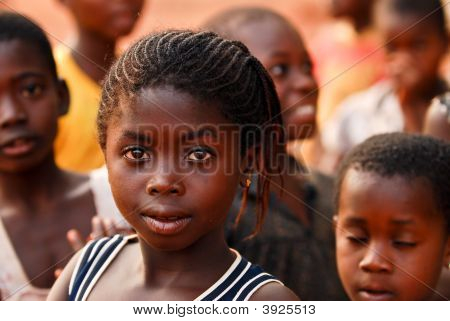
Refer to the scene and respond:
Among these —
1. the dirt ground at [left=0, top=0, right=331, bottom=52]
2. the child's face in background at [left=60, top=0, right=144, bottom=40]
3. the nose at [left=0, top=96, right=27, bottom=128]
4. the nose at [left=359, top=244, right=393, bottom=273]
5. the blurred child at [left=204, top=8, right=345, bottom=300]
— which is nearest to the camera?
the nose at [left=359, top=244, right=393, bottom=273]

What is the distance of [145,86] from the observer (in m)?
1.84

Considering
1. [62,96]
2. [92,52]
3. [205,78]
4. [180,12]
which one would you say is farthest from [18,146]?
[180,12]

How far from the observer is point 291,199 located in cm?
288

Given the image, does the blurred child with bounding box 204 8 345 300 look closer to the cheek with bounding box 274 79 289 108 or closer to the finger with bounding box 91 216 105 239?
the cheek with bounding box 274 79 289 108

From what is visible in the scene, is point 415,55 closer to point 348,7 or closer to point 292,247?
point 348,7

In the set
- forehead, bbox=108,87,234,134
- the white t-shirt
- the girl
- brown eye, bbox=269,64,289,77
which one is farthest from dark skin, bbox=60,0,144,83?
forehead, bbox=108,87,234,134

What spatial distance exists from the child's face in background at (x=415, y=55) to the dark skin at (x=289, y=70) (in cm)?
89

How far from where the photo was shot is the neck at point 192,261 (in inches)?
76.0

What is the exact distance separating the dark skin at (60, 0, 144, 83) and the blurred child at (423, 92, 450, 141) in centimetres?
138

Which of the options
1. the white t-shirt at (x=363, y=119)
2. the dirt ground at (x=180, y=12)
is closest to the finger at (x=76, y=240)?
the white t-shirt at (x=363, y=119)

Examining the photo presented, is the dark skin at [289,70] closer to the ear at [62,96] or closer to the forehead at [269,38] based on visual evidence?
the forehead at [269,38]

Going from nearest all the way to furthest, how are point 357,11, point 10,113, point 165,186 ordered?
point 165,186
point 10,113
point 357,11

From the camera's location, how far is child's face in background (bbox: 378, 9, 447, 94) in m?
3.82

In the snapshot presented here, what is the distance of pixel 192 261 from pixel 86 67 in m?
1.83
